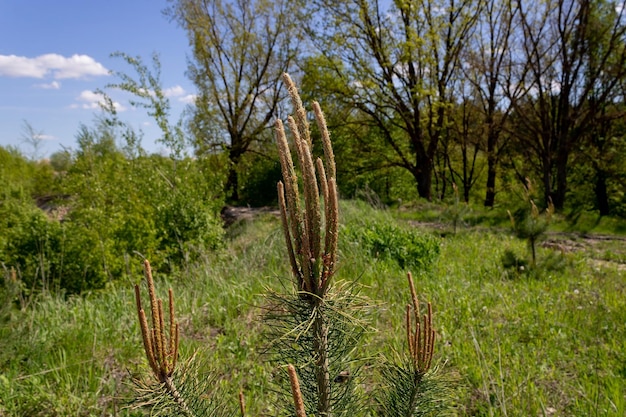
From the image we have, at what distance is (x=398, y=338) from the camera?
122 inches

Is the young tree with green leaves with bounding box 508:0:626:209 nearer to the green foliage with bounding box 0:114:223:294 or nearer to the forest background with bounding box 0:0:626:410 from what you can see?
the forest background with bounding box 0:0:626:410

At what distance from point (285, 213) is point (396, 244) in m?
5.44

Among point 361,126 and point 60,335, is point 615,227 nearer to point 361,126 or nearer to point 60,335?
point 361,126

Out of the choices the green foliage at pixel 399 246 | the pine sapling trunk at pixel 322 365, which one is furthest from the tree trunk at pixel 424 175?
the pine sapling trunk at pixel 322 365

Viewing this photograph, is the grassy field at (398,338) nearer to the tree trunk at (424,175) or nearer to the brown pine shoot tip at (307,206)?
the brown pine shoot tip at (307,206)

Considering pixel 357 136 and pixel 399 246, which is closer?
pixel 399 246

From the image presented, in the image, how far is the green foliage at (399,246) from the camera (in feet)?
18.7

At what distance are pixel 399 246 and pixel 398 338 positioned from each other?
3.00 m

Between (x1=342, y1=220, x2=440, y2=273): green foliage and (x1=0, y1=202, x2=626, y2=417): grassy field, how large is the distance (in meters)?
0.17

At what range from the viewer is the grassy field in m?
2.45

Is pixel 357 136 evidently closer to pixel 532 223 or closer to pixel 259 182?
pixel 259 182

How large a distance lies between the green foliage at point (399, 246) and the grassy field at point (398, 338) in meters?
0.17

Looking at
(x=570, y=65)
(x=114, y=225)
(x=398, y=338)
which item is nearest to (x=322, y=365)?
(x=398, y=338)

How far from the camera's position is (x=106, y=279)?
5.89m
